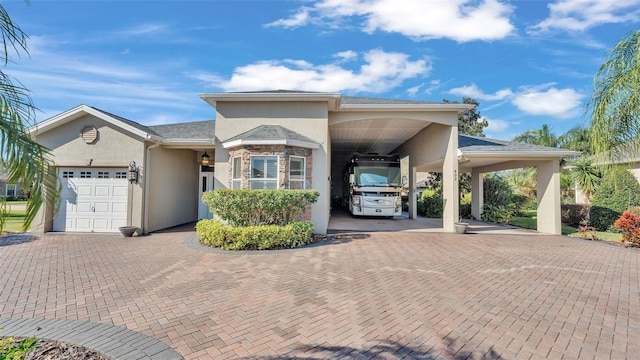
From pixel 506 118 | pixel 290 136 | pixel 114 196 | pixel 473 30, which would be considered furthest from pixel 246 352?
pixel 506 118

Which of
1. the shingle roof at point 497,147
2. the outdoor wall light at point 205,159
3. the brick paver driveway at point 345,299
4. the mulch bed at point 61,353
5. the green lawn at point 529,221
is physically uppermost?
the shingle roof at point 497,147

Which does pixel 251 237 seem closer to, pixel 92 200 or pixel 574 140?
pixel 92 200

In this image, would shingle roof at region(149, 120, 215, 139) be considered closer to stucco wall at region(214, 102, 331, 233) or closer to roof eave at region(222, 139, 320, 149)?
stucco wall at region(214, 102, 331, 233)

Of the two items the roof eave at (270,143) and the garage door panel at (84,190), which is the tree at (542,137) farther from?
the garage door panel at (84,190)

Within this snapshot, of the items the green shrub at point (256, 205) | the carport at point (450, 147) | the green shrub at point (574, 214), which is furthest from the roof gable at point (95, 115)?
the green shrub at point (574, 214)

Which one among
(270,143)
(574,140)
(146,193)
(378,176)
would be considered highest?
(574,140)

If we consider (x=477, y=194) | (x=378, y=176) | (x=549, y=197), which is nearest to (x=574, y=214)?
(x=477, y=194)

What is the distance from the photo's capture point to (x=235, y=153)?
10250 mm

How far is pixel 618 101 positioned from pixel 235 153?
10859mm

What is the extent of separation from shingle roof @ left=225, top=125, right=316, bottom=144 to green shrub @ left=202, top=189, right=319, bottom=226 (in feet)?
6.74

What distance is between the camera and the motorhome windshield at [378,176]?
15.0 metres

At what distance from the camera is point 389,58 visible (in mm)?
12266

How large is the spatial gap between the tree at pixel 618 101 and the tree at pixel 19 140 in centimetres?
1009

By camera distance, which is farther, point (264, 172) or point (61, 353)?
point (264, 172)
